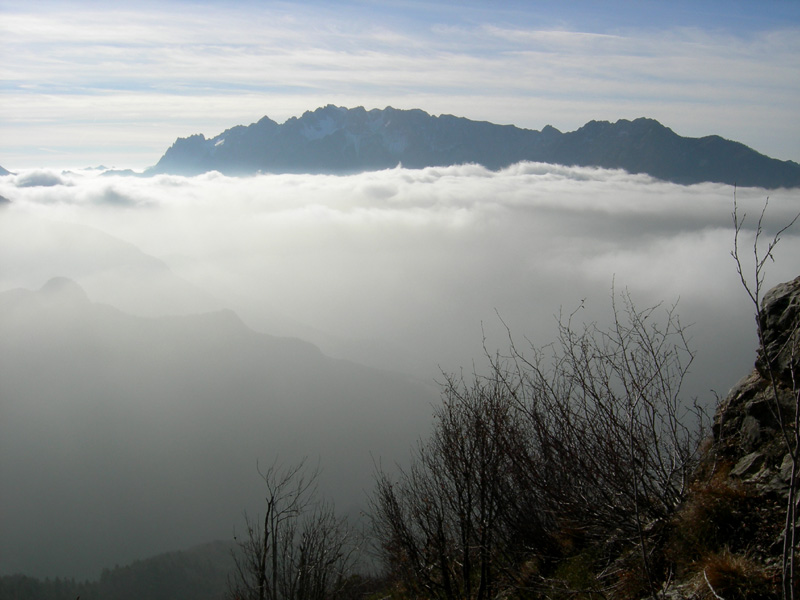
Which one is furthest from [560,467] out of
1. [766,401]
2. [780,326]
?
[780,326]

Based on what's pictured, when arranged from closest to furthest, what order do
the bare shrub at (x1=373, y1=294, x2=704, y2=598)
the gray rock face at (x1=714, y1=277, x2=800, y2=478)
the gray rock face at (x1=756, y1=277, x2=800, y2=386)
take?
1. the gray rock face at (x1=714, y1=277, x2=800, y2=478)
2. the gray rock face at (x1=756, y1=277, x2=800, y2=386)
3. the bare shrub at (x1=373, y1=294, x2=704, y2=598)

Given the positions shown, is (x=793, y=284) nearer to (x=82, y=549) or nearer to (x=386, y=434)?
(x=82, y=549)

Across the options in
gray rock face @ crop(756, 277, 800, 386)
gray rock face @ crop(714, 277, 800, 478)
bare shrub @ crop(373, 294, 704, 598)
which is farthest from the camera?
bare shrub @ crop(373, 294, 704, 598)

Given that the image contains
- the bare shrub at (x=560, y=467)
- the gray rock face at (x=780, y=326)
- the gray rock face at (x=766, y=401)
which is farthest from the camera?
the bare shrub at (x=560, y=467)

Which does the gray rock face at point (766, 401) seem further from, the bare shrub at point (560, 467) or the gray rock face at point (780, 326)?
the bare shrub at point (560, 467)

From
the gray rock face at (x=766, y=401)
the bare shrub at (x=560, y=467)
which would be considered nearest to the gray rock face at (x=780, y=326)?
the gray rock face at (x=766, y=401)

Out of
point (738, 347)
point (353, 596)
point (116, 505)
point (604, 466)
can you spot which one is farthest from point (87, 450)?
point (604, 466)

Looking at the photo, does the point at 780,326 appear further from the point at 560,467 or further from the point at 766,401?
the point at 560,467

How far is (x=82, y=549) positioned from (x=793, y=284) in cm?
18057

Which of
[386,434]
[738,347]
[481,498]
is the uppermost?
[481,498]

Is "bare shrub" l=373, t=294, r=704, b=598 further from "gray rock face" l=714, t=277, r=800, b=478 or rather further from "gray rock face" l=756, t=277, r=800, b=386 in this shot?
"gray rock face" l=756, t=277, r=800, b=386

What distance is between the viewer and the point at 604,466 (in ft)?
28.7

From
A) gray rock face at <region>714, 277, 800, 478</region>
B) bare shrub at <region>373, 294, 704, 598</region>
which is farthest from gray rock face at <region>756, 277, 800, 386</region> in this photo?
bare shrub at <region>373, 294, 704, 598</region>

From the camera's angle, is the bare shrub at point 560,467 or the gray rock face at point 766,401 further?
the bare shrub at point 560,467
